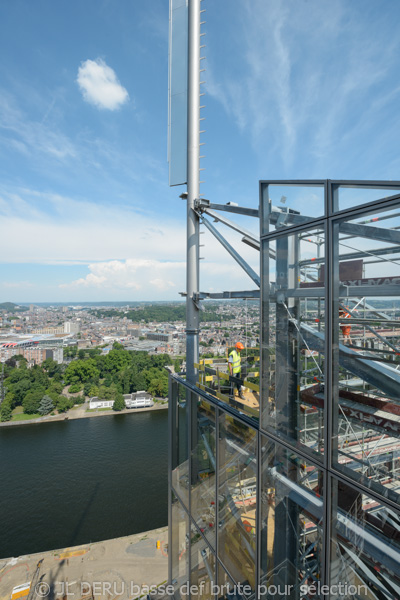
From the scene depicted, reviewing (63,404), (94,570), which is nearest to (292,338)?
(94,570)

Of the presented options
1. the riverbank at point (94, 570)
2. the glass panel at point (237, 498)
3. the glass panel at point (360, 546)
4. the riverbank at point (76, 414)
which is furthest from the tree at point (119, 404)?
the glass panel at point (360, 546)

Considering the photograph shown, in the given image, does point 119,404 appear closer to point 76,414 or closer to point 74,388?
point 76,414

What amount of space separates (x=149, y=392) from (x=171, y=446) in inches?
1490

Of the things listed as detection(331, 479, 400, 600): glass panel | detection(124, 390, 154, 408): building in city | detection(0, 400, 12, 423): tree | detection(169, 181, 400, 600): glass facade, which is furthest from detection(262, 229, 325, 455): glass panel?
detection(0, 400, 12, 423): tree

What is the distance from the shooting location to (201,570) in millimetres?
4973

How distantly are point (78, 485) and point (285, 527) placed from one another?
21.1 m

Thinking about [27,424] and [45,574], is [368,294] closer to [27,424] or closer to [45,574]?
[45,574]

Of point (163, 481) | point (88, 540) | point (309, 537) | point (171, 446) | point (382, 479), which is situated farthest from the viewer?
point (163, 481)

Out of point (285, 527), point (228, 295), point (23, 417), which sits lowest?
point (23, 417)

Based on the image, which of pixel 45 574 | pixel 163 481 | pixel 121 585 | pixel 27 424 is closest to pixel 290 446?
pixel 121 585

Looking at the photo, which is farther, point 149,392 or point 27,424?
point 149,392

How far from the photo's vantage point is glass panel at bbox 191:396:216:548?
4699 millimetres

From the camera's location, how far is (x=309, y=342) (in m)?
2.99

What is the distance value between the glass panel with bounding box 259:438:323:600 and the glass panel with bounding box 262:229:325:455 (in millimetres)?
302
